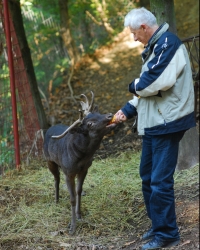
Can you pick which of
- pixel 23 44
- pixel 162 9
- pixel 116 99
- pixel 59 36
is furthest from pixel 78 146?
pixel 59 36

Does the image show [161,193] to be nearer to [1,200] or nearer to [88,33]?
[1,200]

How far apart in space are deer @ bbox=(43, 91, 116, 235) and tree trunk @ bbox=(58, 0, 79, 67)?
7.67m

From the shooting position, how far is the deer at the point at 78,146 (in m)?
5.58

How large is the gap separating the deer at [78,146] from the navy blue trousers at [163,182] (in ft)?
3.08

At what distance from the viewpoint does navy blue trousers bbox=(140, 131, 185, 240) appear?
4.55 metres

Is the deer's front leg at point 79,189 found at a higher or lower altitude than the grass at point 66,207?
higher

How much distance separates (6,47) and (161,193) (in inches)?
216

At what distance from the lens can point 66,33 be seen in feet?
49.0

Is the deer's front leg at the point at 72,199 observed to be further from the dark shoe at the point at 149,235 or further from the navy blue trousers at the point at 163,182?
the navy blue trousers at the point at 163,182

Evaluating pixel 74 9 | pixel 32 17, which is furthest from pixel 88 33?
pixel 32 17

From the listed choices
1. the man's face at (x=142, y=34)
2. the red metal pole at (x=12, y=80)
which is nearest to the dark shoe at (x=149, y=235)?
the man's face at (x=142, y=34)

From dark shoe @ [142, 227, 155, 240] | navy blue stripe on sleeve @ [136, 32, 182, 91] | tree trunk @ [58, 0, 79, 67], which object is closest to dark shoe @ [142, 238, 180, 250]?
dark shoe @ [142, 227, 155, 240]

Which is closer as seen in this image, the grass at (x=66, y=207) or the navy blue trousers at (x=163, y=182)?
the navy blue trousers at (x=163, y=182)

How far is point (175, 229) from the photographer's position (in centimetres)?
475
